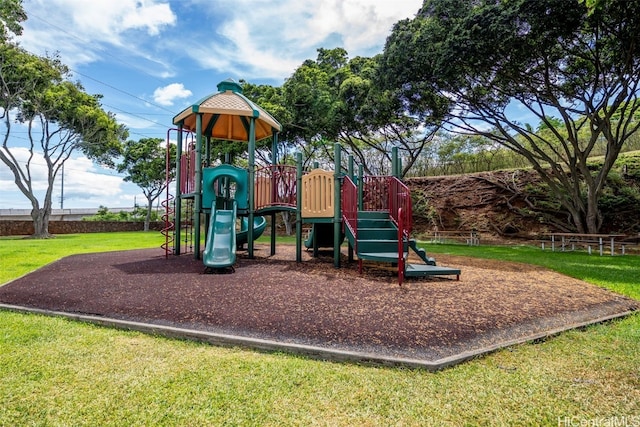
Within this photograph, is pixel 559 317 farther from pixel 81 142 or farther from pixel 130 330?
pixel 81 142

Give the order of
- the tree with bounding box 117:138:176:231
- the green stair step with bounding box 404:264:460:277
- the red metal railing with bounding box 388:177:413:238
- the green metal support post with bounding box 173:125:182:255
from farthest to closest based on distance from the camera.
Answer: the tree with bounding box 117:138:176:231 → the green metal support post with bounding box 173:125:182:255 → the red metal railing with bounding box 388:177:413:238 → the green stair step with bounding box 404:264:460:277

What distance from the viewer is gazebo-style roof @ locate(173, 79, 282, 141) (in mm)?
8281

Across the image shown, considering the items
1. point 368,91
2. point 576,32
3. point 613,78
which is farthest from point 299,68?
point 613,78

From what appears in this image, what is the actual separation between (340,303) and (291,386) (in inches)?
73.6

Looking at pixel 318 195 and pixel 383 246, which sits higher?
pixel 318 195

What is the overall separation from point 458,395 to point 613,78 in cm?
1498

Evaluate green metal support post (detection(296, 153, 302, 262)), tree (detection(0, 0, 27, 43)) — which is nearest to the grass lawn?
green metal support post (detection(296, 153, 302, 262))

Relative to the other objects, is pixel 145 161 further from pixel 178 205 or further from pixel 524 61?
pixel 524 61

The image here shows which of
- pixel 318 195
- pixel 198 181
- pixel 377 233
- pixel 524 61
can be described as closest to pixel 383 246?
pixel 377 233

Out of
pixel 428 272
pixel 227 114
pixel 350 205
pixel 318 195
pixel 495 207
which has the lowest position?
pixel 428 272

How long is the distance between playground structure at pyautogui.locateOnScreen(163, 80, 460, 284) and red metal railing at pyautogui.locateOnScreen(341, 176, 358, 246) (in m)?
0.02

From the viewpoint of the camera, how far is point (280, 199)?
27.7ft

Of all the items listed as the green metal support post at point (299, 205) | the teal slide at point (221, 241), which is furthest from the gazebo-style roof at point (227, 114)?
the teal slide at point (221, 241)

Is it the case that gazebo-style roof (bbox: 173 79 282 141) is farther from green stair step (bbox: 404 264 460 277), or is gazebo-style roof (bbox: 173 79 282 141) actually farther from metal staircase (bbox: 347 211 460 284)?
green stair step (bbox: 404 264 460 277)
